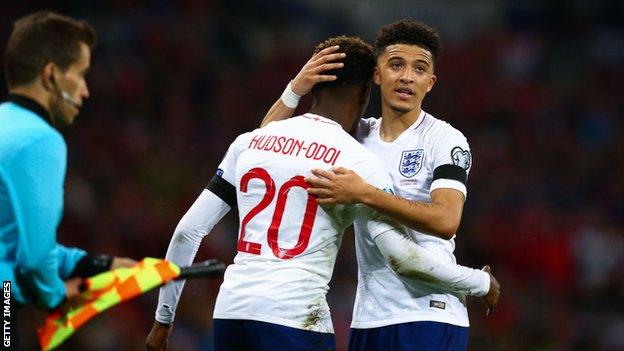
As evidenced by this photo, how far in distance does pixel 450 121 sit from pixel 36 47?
9.03m

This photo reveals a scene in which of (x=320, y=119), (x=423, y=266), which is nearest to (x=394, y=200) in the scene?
(x=423, y=266)

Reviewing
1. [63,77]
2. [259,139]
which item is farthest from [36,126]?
[259,139]

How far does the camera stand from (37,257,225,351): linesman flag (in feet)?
11.0

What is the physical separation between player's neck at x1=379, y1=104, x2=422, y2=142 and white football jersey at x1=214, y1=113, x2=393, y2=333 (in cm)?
55

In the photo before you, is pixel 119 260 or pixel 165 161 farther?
pixel 165 161

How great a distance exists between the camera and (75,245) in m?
9.35

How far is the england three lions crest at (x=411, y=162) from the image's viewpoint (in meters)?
4.25

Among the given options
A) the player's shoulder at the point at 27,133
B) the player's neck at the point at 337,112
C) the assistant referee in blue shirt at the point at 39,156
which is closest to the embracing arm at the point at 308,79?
the player's neck at the point at 337,112

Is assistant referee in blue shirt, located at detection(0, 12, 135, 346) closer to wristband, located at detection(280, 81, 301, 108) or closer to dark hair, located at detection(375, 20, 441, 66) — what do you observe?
wristband, located at detection(280, 81, 301, 108)

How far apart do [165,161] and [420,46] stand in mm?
6664

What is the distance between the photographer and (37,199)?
3135mm

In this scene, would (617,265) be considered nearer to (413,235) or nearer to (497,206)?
(497,206)

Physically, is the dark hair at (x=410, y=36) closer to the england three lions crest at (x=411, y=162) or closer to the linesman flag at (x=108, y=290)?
the england three lions crest at (x=411, y=162)

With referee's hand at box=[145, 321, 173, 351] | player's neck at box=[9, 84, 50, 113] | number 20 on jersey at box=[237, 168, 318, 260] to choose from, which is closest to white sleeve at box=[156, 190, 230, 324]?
referee's hand at box=[145, 321, 173, 351]
